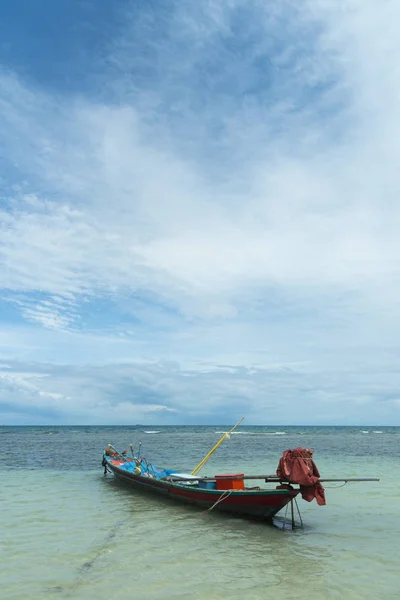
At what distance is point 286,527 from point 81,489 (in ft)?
42.2


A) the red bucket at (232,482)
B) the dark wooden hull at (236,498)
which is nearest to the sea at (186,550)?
the dark wooden hull at (236,498)

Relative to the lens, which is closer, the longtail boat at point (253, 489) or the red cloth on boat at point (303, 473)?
the red cloth on boat at point (303, 473)

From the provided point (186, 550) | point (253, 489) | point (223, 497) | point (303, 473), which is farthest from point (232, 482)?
point (186, 550)

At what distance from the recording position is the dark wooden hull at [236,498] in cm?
1532

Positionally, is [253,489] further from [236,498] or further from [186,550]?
[186,550]

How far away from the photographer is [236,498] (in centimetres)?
1639

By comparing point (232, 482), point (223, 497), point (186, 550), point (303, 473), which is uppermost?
point (303, 473)

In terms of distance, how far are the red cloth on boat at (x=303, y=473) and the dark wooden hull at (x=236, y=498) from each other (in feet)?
1.45

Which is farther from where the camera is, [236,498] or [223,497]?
[223,497]

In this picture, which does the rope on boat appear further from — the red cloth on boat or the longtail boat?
the red cloth on boat

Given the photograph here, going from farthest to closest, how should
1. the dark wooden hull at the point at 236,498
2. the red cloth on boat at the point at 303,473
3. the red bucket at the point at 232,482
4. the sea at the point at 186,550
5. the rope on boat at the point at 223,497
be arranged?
1. the red bucket at the point at 232,482
2. the rope on boat at the point at 223,497
3. the dark wooden hull at the point at 236,498
4. the red cloth on boat at the point at 303,473
5. the sea at the point at 186,550

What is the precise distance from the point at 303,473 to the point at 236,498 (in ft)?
10.2

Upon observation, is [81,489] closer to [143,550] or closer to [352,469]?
[143,550]

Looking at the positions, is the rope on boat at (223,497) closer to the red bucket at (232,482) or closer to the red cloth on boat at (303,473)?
the red bucket at (232,482)
